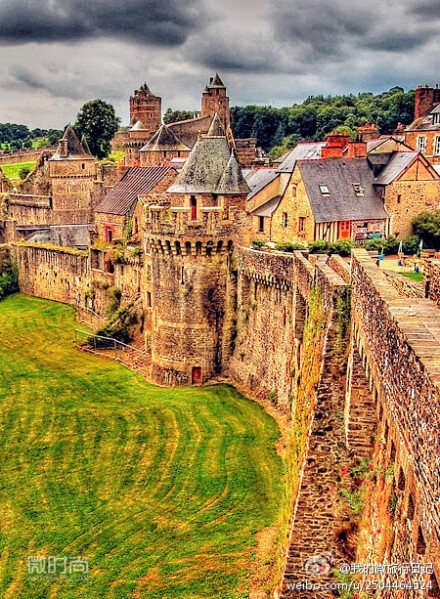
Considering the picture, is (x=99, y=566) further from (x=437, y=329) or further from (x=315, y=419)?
(x=437, y=329)

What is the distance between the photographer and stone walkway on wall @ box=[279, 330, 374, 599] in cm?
1527

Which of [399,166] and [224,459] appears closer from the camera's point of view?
[224,459]

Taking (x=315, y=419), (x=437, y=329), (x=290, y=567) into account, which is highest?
(x=437, y=329)

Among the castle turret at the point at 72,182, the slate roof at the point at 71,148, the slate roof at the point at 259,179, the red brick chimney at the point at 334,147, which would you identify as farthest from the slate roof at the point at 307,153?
the slate roof at the point at 71,148

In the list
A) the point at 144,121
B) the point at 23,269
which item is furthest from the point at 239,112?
the point at 23,269

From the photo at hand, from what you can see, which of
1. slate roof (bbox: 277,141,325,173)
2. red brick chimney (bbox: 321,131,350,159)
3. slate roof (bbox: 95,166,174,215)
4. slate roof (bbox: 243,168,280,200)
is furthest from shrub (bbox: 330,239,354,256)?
slate roof (bbox: 277,141,325,173)

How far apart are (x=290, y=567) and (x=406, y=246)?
86.3 feet

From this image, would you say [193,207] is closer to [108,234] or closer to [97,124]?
[108,234]

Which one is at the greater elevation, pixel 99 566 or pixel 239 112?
pixel 239 112

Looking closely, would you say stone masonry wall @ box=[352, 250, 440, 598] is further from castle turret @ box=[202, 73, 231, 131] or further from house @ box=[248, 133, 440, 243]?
castle turret @ box=[202, 73, 231, 131]

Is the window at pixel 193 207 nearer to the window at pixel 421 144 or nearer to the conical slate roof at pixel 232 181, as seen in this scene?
the conical slate roof at pixel 232 181

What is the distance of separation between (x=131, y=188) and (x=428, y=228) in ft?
58.6

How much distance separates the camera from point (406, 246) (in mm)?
39281

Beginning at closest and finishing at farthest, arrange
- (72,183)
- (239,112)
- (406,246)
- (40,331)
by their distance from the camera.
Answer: (406,246), (40,331), (72,183), (239,112)
